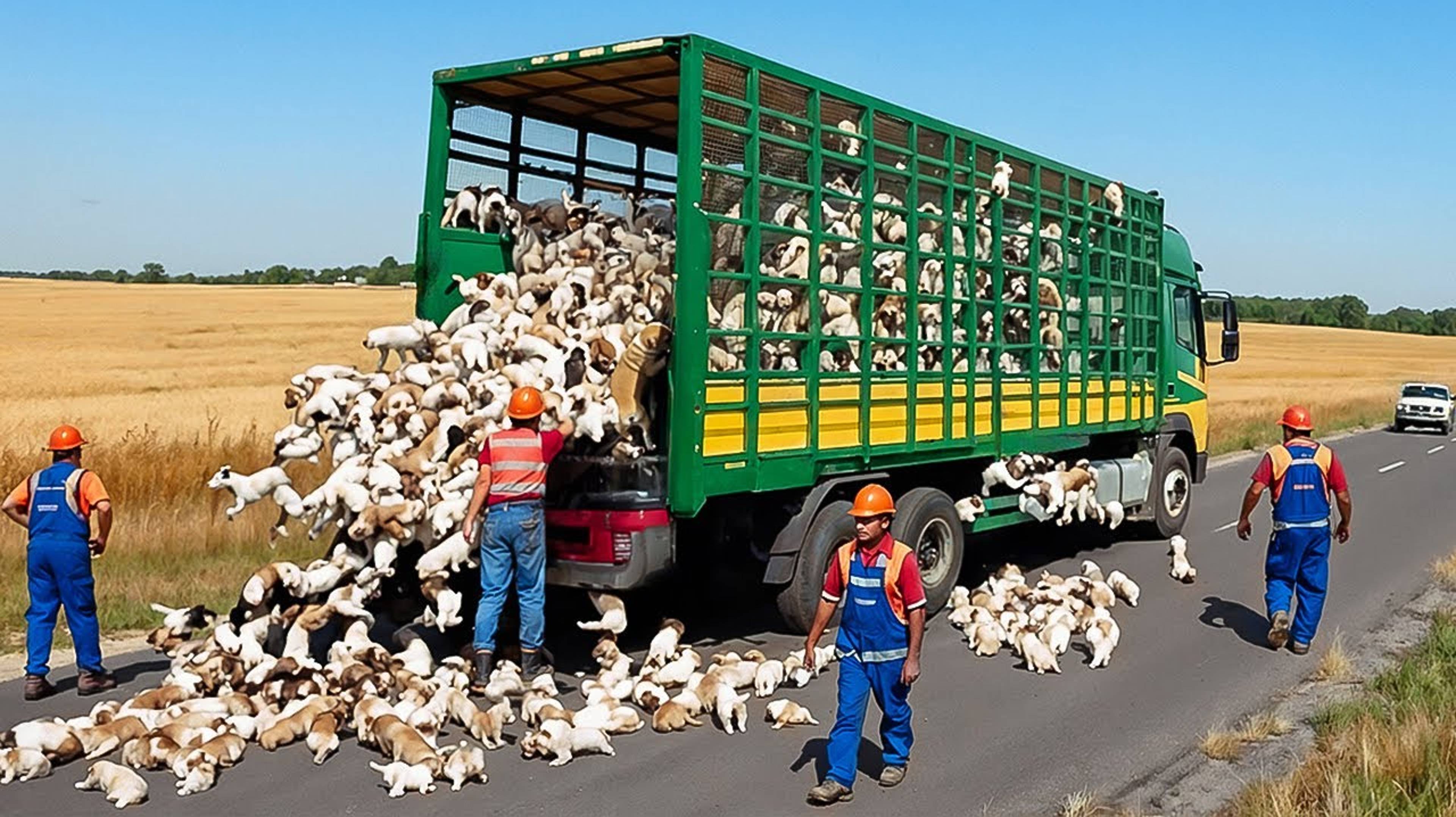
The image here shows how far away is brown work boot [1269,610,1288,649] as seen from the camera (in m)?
9.13

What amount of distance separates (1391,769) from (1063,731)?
177cm

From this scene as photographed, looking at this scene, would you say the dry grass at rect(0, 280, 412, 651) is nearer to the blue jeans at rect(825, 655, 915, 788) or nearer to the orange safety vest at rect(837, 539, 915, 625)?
the blue jeans at rect(825, 655, 915, 788)

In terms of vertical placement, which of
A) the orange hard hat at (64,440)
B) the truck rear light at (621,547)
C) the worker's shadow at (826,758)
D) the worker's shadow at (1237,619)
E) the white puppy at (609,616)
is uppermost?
the orange hard hat at (64,440)

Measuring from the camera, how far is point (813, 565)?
28.6 ft

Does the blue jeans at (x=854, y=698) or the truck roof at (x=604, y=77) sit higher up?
the truck roof at (x=604, y=77)

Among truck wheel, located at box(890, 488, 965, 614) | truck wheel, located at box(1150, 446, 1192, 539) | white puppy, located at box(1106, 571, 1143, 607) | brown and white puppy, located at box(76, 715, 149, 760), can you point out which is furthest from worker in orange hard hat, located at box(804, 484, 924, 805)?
truck wheel, located at box(1150, 446, 1192, 539)

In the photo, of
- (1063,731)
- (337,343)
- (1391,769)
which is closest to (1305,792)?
(1391,769)

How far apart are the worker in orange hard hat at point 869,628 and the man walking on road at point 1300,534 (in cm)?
428

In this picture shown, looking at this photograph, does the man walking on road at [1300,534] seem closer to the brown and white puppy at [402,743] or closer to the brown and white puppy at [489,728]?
the brown and white puppy at [489,728]

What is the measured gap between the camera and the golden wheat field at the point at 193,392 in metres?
11.4

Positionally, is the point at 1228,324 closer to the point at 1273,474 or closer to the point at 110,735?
the point at 1273,474

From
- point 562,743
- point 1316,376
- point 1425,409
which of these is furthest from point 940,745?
point 1316,376

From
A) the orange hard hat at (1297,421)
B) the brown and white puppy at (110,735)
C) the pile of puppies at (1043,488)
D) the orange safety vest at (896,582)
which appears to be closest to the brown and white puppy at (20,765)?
the brown and white puppy at (110,735)

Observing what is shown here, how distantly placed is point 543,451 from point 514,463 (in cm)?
20
